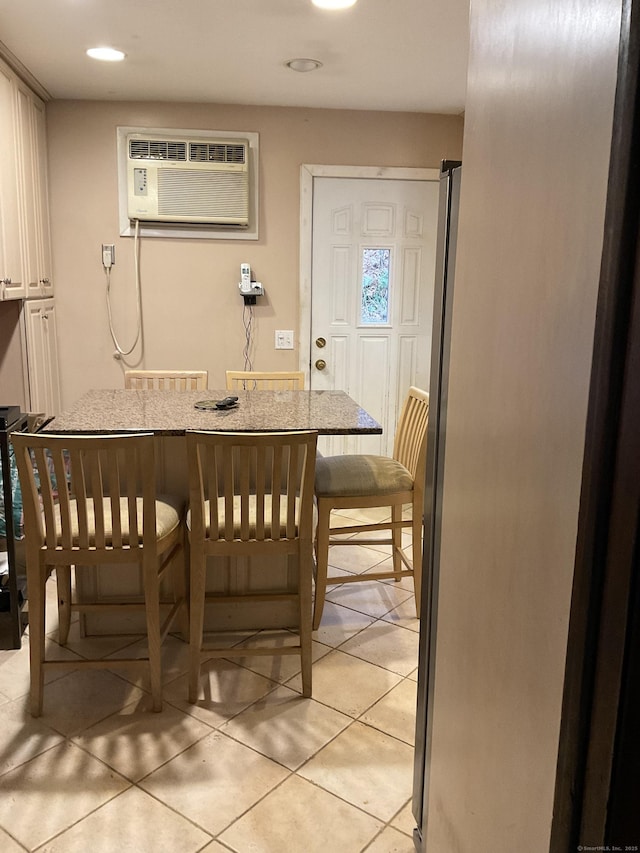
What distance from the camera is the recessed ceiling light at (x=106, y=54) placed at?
3078 millimetres

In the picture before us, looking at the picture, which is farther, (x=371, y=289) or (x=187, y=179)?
(x=371, y=289)

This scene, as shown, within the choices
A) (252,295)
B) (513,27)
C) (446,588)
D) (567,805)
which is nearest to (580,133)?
(513,27)

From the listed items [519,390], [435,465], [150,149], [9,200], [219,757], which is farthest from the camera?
[150,149]

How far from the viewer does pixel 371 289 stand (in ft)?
14.3

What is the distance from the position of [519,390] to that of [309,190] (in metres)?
3.54

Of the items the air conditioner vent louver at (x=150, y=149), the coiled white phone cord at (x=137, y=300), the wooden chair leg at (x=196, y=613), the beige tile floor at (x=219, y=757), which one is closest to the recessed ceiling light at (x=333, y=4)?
the air conditioner vent louver at (x=150, y=149)

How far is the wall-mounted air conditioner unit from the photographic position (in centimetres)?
393

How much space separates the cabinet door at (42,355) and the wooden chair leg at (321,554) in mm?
1825

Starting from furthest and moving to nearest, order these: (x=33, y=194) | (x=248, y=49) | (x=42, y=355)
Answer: (x=42, y=355), (x=33, y=194), (x=248, y=49)

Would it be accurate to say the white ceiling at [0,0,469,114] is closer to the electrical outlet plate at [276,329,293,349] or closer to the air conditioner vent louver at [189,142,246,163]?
the air conditioner vent louver at [189,142,246,163]

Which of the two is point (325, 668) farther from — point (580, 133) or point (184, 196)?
point (184, 196)

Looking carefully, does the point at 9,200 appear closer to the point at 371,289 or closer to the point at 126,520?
the point at 126,520

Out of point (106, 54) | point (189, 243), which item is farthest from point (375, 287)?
point (106, 54)

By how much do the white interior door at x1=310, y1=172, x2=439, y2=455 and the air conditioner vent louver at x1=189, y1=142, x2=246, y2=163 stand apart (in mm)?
493
